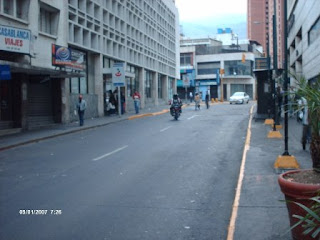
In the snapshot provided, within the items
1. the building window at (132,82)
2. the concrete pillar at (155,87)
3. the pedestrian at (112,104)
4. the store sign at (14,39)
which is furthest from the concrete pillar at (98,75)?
the concrete pillar at (155,87)

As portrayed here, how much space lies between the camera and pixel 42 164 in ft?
38.3

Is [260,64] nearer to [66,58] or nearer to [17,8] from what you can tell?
[66,58]

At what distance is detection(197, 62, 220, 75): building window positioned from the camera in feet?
277

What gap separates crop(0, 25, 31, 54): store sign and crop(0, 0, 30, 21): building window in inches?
51.8

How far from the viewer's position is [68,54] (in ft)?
77.2

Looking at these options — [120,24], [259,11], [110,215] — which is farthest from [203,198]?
[259,11]

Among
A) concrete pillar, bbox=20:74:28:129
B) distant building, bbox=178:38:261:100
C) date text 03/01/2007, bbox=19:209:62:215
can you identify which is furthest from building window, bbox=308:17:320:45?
distant building, bbox=178:38:261:100

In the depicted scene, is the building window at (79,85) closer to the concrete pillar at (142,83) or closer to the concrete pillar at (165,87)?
the concrete pillar at (142,83)

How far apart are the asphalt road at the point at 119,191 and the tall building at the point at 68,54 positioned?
21.1 ft

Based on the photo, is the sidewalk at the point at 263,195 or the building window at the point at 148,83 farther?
the building window at the point at 148,83

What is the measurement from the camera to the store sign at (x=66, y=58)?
22547 millimetres

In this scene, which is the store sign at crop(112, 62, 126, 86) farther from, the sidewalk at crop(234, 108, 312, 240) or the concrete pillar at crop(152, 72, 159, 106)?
the concrete pillar at crop(152, 72, 159, 106)

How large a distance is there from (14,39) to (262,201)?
50.2 ft

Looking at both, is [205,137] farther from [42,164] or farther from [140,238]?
[140,238]
